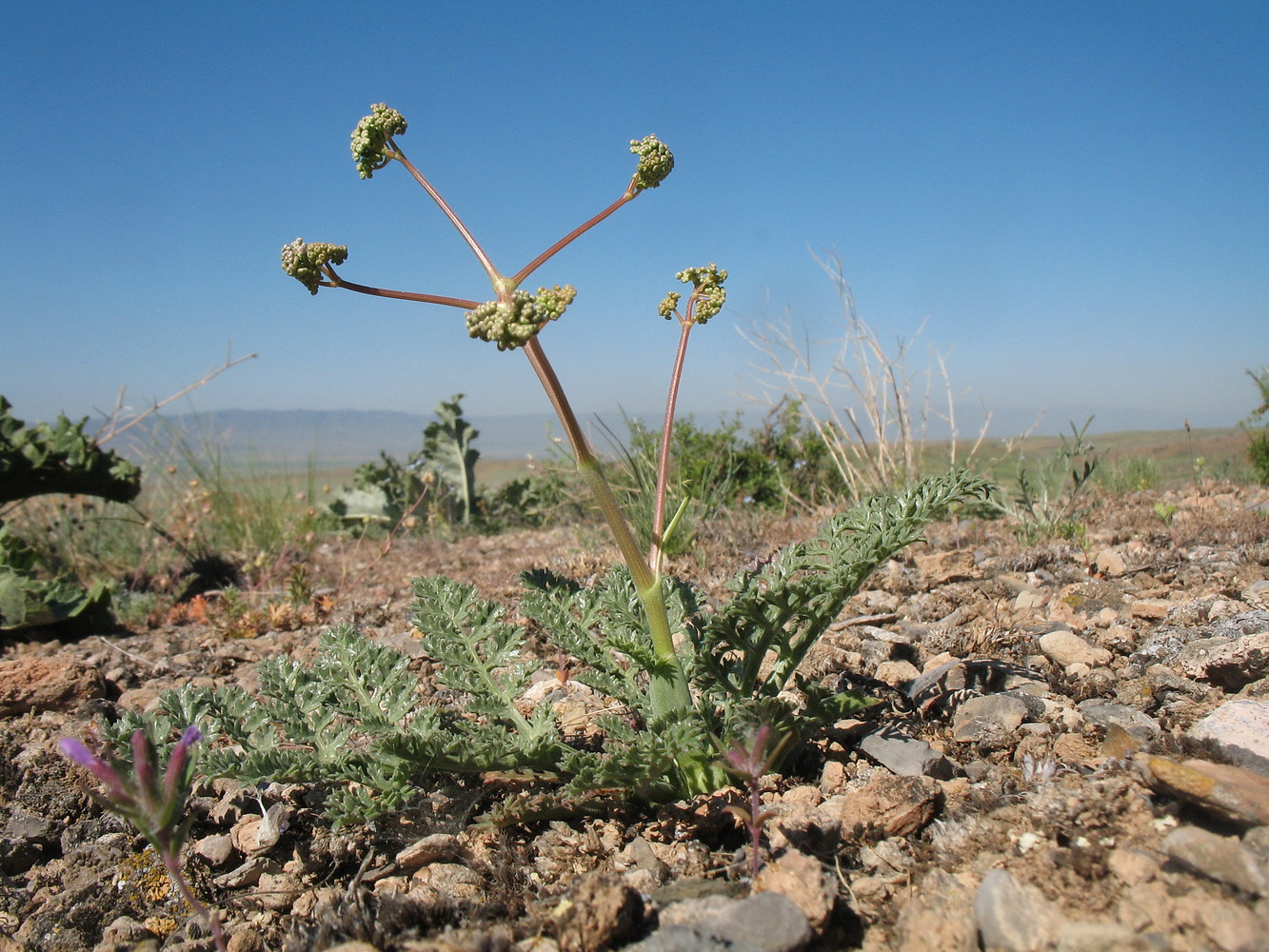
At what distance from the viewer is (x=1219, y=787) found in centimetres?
164

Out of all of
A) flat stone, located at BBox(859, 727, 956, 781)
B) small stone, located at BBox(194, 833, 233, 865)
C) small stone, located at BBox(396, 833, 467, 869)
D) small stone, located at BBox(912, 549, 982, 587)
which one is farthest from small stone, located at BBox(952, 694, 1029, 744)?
small stone, located at BBox(194, 833, 233, 865)

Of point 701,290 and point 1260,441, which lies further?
point 1260,441

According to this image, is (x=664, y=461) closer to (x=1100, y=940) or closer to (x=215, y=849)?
(x=1100, y=940)

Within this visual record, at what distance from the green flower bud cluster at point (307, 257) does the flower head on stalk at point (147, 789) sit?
981 mm

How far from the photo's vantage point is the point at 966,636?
123 inches

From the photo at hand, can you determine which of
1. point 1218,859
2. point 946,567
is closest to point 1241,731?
point 1218,859

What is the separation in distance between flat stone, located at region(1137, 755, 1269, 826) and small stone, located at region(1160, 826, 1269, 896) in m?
0.06

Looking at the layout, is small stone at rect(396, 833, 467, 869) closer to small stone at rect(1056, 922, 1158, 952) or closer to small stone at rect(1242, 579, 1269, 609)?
small stone at rect(1056, 922, 1158, 952)

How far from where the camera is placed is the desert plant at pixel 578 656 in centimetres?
190

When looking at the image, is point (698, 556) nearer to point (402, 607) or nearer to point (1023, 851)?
point (402, 607)

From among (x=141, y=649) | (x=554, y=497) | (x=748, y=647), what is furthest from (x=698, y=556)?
Answer: (x=554, y=497)

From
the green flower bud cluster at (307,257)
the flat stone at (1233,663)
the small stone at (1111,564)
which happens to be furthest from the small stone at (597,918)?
the small stone at (1111,564)

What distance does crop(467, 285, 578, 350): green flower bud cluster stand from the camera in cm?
162

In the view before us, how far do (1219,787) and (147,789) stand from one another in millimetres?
2068
